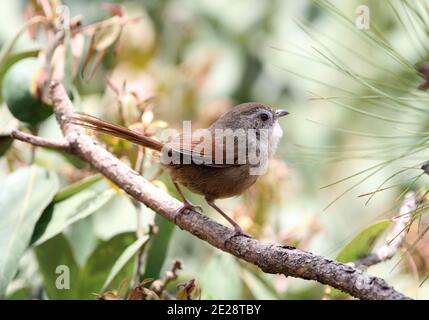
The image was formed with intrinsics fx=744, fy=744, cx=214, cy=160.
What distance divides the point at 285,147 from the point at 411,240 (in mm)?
2002

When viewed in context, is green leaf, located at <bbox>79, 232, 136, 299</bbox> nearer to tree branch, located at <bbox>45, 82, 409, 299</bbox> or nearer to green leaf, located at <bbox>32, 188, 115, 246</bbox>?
green leaf, located at <bbox>32, 188, 115, 246</bbox>

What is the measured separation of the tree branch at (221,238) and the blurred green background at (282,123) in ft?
0.65

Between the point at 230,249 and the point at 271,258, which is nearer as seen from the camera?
the point at 271,258

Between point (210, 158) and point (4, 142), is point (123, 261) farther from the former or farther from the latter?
point (4, 142)

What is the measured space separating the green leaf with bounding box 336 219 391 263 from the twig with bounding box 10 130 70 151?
1.24 metres

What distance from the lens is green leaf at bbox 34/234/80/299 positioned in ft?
10.4

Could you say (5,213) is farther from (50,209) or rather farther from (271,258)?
(271,258)

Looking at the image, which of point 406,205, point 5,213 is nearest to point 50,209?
point 5,213

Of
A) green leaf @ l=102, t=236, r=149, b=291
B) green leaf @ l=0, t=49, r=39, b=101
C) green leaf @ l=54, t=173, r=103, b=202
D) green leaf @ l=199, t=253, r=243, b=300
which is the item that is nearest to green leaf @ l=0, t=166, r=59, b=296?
green leaf @ l=54, t=173, r=103, b=202

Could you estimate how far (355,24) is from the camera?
106 inches

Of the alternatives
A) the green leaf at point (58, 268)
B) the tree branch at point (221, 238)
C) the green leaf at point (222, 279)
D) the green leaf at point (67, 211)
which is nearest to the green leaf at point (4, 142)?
the tree branch at point (221, 238)

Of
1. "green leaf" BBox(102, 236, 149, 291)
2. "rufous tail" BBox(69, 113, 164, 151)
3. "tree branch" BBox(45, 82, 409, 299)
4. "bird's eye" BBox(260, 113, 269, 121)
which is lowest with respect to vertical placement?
"green leaf" BBox(102, 236, 149, 291)

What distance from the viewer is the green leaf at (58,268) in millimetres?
3168
